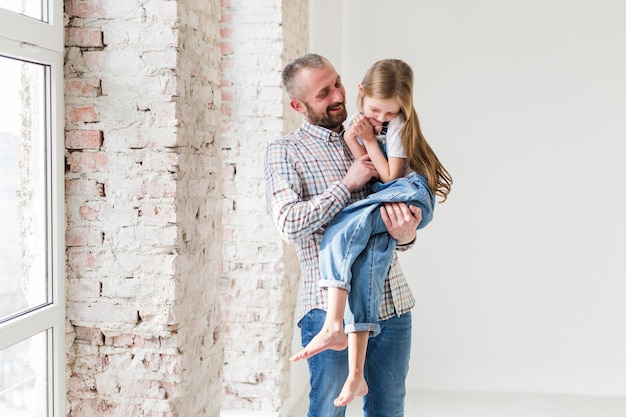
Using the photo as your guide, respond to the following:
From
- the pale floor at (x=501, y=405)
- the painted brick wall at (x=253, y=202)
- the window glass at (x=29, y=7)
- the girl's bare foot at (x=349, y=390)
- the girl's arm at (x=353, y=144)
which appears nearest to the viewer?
the window glass at (x=29, y=7)

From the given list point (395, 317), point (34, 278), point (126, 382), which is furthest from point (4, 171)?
point (395, 317)

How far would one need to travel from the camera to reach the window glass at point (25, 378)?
196 cm

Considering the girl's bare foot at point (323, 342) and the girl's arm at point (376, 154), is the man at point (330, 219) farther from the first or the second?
the girl's bare foot at point (323, 342)

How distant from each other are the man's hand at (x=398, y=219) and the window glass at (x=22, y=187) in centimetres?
97

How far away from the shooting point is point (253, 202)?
140 inches

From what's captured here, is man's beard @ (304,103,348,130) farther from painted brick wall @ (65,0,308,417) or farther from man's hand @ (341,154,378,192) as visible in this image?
painted brick wall @ (65,0,308,417)

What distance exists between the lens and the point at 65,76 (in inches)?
88.4

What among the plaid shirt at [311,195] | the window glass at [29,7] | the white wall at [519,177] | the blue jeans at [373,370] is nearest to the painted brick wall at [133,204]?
the window glass at [29,7]

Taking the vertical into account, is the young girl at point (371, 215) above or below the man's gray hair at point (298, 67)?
below

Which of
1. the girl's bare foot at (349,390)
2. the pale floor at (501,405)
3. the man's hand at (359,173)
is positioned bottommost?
the pale floor at (501,405)

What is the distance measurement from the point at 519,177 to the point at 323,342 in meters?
2.71

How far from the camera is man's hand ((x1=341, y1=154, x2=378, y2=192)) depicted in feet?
7.30

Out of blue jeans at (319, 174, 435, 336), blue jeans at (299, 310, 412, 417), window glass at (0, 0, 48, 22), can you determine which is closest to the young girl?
blue jeans at (319, 174, 435, 336)

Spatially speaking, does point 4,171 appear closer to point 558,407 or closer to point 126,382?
point 126,382
